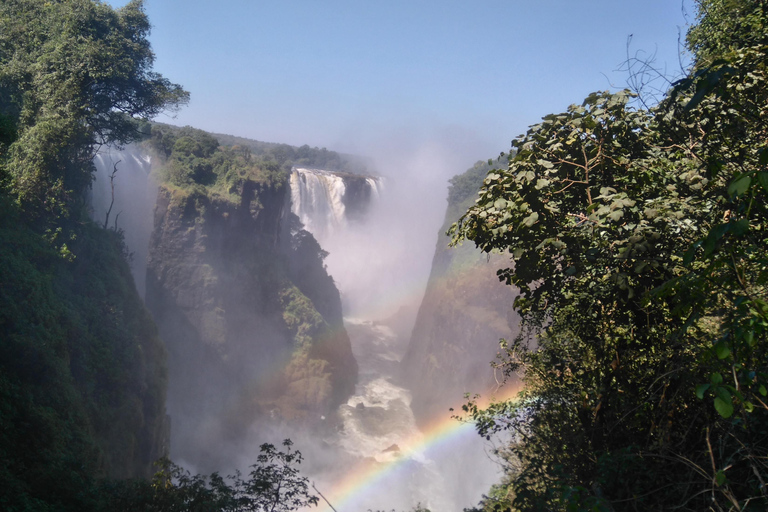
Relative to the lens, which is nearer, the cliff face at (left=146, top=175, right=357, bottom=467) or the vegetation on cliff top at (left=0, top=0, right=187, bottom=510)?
the vegetation on cliff top at (left=0, top=0, right=187, bottom=510)

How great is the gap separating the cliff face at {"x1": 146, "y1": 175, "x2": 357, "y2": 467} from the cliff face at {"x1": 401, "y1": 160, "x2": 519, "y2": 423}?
695cm

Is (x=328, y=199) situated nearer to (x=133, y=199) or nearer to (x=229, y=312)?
(x=133, y=199)

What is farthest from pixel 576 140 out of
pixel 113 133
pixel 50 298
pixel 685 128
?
pixel 113 133

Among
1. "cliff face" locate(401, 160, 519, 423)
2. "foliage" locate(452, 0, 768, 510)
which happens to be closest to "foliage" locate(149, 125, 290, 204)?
"cliff face" locate(401, 160, 519, 423)

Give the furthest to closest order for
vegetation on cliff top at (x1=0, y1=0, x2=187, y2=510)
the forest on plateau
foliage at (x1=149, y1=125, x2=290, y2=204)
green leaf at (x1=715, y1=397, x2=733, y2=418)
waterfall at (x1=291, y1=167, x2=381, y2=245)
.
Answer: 1. waterfall at (x1=291, y1=167, x2=381, y2=245)
2. foliage at (x1=149, y1=125, x2=290, y2=204)
3. vegetation on cliff top at (x1=0, y1=0, x2=187, y2=510)
4. the forest on plateau
5. green leaf at (x1=715, y1=397, x2=733, y2=418)

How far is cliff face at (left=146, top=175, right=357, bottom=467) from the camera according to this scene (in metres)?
29.3

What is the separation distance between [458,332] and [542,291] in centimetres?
3373

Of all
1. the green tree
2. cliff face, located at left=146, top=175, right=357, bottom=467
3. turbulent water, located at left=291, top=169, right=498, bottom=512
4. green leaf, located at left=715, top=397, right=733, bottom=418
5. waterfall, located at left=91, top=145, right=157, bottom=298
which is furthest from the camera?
waterfall, located at left=91, top=145, right=157, bottom=298

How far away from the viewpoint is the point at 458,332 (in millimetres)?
38438

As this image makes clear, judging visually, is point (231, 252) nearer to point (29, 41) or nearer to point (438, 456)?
point (29, 41)

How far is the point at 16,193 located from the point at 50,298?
15.6 ft

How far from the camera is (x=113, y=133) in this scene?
20.9m

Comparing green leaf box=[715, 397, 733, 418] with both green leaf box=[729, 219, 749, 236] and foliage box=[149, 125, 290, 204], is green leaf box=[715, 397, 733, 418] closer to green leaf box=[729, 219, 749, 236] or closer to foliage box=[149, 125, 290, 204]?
green leaf box=[729, 219, 749, 236]

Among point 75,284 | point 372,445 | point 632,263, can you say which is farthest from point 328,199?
point 632,263
